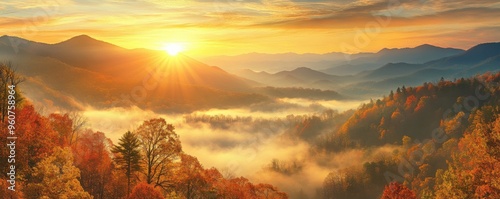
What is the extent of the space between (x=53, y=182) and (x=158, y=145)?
41.6 feet

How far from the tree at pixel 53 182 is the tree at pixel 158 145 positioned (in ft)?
30.7

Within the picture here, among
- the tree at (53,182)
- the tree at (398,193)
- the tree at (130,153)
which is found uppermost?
the tree at (130,153)

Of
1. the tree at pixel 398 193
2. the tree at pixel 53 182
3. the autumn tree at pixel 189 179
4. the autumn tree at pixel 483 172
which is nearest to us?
the autumn tree at pixel 483 172

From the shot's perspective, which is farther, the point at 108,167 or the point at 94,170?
the point at 94,170

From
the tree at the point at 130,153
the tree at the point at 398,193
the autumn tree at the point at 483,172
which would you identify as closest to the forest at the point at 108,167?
the tree at the point at 130,153

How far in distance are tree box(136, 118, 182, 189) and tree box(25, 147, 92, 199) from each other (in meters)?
9.36

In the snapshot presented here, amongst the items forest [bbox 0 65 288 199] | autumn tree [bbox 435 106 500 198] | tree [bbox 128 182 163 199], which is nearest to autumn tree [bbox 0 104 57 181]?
forest [bbox 0 65 288 199]

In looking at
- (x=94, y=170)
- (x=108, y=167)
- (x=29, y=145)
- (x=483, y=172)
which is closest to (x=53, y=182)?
(x=29, y=145)

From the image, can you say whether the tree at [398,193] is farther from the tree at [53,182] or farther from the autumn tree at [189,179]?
the tree at [53,182]

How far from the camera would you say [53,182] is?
33406 mm

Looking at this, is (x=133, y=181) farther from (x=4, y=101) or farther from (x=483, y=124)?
(x=483, y=124)

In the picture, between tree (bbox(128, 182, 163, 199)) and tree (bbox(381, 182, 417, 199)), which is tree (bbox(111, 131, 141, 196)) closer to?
tree (bbox(128, 182, 163, 199))

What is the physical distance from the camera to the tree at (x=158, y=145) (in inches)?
1732

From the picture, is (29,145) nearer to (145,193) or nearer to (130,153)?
(130,153)
